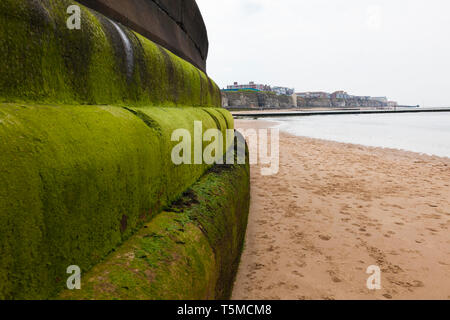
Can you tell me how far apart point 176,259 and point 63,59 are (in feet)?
2.94

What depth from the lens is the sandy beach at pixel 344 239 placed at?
215cm

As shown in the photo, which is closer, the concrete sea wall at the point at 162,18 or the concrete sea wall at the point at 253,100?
the concrete sea wall at the point at 162,18

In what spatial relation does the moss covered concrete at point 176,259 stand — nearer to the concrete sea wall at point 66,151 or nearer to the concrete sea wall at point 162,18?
the concrete sea wall at point 66,151

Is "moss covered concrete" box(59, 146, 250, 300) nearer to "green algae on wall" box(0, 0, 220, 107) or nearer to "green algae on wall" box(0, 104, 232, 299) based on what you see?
"green algae on wall" box(0, 104, 232, 299)

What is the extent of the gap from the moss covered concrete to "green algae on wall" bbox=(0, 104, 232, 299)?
71 mm

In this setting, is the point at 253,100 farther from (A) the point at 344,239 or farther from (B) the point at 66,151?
(B) the point at 66,151

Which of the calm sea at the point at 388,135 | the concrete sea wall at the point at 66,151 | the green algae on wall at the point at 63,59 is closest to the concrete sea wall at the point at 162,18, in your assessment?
the green algae on wall at the point at 63,59

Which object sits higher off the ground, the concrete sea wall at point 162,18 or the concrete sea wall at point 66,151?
the concrete sea wall at point 162,18

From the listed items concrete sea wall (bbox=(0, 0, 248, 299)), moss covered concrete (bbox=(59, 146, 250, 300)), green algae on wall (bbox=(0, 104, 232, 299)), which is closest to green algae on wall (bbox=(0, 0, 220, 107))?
concrete sea wall (bbox=(0, 0, 248, 299))

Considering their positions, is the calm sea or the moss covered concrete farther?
the calm sea

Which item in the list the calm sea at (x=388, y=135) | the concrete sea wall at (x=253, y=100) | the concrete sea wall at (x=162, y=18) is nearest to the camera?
the concrete sea wall at (x=162, y=18)

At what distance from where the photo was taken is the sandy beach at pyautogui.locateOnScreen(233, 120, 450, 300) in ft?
7.04

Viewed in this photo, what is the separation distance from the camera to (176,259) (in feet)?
3.46
